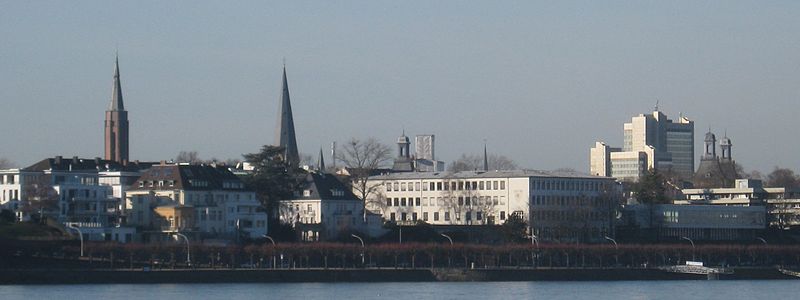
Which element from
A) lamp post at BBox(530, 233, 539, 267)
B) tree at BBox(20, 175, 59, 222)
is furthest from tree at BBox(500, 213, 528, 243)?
tree at BBox(20, 175, 59, 222)

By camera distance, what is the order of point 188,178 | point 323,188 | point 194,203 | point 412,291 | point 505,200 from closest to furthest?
point 412,291 < point 194,203 < point 188,178 < point 323,188 < point 505,200

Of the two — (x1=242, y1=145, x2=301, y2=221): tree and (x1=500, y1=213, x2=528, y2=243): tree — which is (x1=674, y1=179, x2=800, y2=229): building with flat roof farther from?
(x1=242, y1=145, x2=301, y2=221): tree

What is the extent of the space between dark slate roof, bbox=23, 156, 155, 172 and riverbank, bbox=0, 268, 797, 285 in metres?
29.5

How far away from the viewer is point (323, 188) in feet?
448

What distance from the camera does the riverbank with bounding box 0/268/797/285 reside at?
337 ft

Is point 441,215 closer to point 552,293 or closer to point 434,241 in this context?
point 434,241

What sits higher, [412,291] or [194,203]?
[194,203]

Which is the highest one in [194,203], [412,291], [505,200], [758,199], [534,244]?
[758,199]

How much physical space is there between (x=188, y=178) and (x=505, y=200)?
100ft

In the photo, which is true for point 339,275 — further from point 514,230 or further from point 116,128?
point 116,128

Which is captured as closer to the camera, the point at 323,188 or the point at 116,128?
the point at 323,188

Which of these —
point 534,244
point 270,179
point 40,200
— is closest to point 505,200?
point 534,244

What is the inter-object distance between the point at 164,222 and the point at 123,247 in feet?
41.6

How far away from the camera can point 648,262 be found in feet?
419
